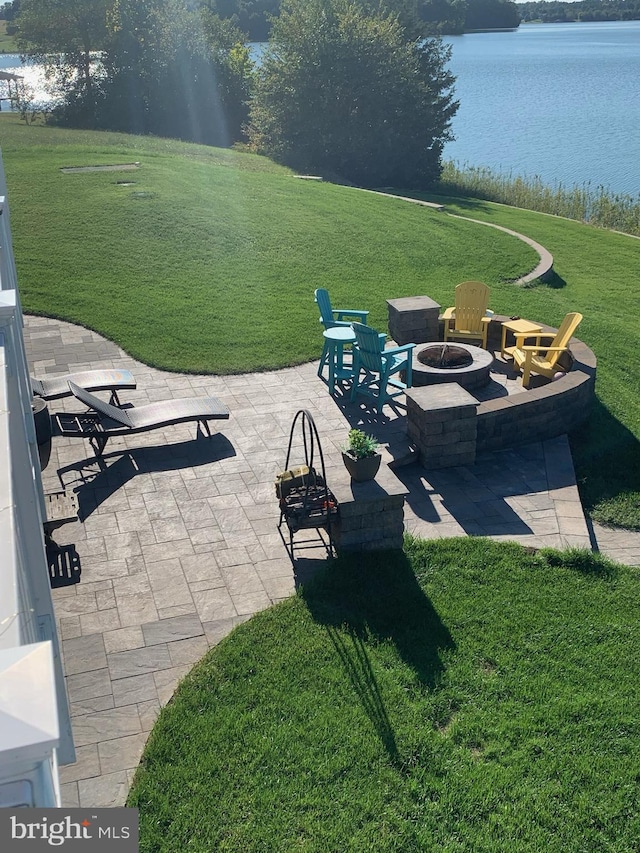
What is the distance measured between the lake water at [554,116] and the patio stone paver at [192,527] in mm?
26324

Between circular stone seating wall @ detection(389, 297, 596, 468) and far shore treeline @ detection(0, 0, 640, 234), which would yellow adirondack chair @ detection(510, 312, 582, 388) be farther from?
far shore treeline @ detection(0, 0, 640, 234)

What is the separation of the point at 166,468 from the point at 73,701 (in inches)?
142

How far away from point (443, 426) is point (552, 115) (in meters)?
50.5

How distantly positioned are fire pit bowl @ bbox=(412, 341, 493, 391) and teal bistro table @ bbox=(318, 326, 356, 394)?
922mm

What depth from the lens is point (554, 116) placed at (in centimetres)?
5256

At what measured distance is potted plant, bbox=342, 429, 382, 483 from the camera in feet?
24.0

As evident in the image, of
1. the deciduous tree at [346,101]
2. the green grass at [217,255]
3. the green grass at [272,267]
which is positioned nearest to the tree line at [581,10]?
the deciduous tree at [346,101]

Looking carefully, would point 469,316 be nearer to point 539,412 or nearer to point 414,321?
point 414,321

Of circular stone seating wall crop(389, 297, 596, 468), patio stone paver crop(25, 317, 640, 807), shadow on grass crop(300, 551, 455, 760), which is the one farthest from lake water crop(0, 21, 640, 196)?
shadow on grass crop(300, 551, 455, 760)

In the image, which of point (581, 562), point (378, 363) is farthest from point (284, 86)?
point (581, 562)

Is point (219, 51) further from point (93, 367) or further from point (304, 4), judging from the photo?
point (93, 367)

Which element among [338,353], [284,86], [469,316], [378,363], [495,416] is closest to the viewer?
[495,416]

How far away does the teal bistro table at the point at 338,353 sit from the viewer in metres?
10.6

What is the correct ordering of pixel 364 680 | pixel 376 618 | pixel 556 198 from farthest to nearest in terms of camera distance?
pixel 556 198, pixel 376 618, pixel 364 680
